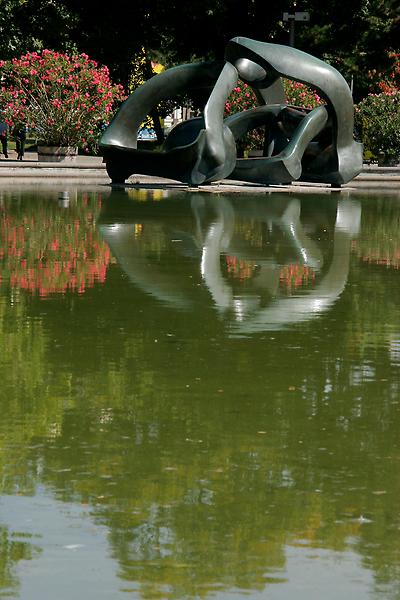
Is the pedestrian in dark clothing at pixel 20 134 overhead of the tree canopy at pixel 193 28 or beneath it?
beneath

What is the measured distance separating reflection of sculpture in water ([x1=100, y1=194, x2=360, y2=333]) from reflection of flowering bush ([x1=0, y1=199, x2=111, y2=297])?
303mm

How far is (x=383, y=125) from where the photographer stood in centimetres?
4597

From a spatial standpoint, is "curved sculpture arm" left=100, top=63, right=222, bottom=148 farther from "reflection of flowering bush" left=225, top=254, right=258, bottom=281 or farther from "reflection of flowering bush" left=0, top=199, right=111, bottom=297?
"reflection of flowering bush" left=225, top=254, right=258, bottom=281

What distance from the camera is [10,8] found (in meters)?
48.7

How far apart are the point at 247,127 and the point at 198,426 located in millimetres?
26822

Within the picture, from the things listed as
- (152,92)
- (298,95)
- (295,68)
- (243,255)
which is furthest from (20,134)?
(243,255)

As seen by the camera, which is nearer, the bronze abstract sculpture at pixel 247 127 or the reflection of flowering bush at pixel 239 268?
the reflection of flowering bush at pixel 239 268

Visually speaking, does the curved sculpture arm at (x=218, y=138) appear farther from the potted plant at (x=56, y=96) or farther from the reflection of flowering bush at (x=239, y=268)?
the reflection of flowering bush at (x=239, y=268)

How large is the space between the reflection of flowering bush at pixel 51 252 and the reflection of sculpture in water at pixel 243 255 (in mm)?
303

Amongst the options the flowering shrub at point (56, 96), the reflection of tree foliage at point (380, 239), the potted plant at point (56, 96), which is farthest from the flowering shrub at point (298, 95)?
the reflection of tree foliage at point (380, 239)

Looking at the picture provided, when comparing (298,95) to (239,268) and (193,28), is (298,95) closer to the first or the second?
(193,28)

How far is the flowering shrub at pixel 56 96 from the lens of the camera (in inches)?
1629

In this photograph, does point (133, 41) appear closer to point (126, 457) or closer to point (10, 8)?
point (10, 8)

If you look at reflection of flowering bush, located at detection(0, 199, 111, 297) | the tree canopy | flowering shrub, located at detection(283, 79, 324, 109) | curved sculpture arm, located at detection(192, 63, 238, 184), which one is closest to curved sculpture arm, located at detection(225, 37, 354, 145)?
curved sculpture arm, located at detection(192, 63, 238, 184)
